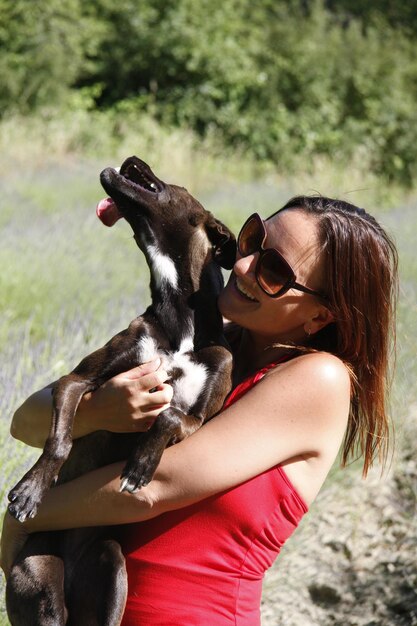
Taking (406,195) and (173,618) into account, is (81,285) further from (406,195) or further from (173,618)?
(406,195)

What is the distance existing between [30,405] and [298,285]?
83 cm

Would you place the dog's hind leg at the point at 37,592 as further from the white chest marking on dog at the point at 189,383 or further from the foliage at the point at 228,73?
the foliage at the point at 228,73

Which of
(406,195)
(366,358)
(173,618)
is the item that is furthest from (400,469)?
(406,195)

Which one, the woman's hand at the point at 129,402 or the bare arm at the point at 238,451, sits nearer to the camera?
the bare arm at the point at 238,451

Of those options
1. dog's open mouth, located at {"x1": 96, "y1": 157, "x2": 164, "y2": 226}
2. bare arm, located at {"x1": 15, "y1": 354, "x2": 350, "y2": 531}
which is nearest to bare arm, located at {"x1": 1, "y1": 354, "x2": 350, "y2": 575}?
bare arm, located at {"x1": 15, "y1": 354, "x2": 350, "y2": 531}

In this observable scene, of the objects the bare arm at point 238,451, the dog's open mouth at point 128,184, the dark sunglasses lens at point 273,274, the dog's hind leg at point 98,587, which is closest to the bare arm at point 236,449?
the bare arm at point 238,451

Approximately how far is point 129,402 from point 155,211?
2.12 feet

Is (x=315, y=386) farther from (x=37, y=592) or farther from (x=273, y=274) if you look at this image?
(x=37, y=592)

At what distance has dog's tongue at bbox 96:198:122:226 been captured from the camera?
2.88m

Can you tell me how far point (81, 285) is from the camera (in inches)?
228

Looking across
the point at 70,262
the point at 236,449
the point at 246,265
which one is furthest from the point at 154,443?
the point at 70,262

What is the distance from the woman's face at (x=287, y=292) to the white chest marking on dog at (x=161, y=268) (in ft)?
0.86

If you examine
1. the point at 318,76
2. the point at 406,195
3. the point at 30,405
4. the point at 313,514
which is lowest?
the point at 406,195

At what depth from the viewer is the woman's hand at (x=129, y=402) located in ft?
8.29
